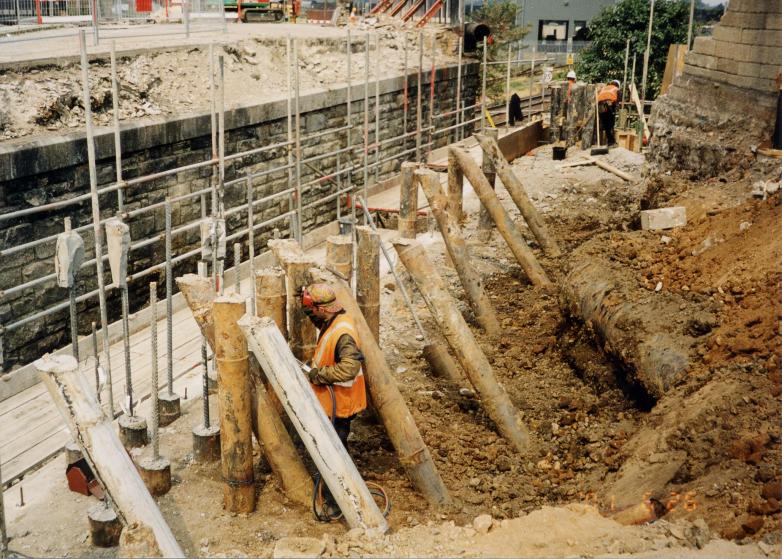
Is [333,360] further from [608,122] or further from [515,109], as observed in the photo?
[515,109]

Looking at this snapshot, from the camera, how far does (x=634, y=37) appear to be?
26.4m

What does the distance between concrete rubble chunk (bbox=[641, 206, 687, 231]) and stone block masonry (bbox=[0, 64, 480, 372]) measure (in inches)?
187

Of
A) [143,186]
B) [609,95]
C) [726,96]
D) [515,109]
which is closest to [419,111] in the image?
[609,95]

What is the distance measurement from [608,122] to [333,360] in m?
15.2

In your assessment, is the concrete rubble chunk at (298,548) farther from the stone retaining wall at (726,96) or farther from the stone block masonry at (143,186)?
the stone retaining wall at (726,96)

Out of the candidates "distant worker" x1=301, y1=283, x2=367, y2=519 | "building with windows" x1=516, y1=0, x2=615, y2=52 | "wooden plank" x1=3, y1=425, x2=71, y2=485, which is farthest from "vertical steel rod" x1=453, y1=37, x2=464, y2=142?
"building with windows" x1=516, y1=0, x2=615, y2=52

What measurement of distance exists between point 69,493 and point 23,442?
4.00ft

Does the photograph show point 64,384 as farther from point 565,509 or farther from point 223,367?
point 565,509

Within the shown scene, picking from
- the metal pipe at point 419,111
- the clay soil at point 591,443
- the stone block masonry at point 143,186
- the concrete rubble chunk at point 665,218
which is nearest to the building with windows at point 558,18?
the metal pipe at point 419,111

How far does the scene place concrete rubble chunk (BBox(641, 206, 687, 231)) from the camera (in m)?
9.84

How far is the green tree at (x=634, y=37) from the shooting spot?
1011 inches

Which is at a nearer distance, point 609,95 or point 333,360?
point 333,360

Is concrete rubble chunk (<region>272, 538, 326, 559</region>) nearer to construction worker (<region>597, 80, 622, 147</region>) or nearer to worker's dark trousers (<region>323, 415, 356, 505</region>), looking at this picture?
worker's dark trousers (<region>323, 415, 356, 505</region>)

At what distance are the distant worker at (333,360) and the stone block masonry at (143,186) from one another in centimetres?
331
